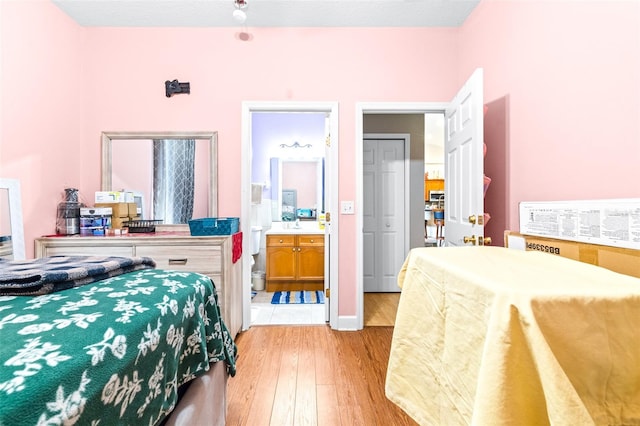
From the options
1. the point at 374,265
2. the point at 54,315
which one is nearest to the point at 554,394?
the point at 54,315

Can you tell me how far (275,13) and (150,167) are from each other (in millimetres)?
1762

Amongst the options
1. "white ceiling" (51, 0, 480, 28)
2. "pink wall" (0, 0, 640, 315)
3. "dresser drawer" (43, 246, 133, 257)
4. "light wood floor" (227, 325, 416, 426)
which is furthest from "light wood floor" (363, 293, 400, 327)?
"white ceiling" (51, 0, 480, 28)

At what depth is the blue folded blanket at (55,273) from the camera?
76cm

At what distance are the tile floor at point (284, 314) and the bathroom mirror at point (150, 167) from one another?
3.75ft

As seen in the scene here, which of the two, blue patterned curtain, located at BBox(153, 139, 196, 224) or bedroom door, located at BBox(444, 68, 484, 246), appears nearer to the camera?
bedroom door, located at BBox(444, 68, 484, 246)

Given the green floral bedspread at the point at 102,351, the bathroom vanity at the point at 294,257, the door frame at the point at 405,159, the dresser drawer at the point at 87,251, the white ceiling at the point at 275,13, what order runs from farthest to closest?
the door frame at the point at 405,159
the bathroom vanity at the point at 294,257
the white ceiling at the point at 275,13
the dresser drawer at the point at 87,251
the green floral bedspread at the point at 102,351

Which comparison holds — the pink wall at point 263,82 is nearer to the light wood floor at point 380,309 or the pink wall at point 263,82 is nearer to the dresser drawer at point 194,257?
the light wood floor at point 380,309

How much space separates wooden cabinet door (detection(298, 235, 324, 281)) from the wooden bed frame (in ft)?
8.49

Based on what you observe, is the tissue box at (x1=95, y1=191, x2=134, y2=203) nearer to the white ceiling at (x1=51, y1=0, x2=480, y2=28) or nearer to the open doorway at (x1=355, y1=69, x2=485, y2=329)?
the white ceiling at (x1=51, y1=0, x2=480, y2=28)

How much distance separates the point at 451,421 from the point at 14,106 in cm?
303

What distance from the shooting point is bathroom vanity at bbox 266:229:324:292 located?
3.88m

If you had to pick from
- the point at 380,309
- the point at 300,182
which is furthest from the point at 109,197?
the point at 380,309

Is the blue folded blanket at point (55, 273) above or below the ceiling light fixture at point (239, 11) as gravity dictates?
below

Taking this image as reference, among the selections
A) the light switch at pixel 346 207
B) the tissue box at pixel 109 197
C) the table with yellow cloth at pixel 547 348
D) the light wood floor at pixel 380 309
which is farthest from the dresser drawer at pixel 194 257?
the table with yellow cloth at pixel 547 348
